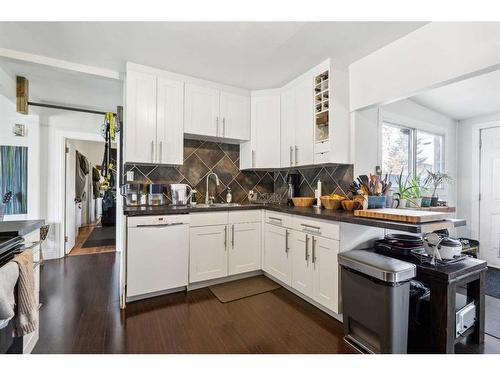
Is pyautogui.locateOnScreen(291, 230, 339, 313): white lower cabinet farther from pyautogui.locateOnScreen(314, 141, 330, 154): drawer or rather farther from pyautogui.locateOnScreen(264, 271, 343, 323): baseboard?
pyautogui.locateOnScreen(314, 141, 330, 154): drawer

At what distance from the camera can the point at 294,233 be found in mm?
2410

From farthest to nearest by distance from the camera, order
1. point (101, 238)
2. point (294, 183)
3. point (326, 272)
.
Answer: point (101, 238)
point (294, 183)
point (326, 272)

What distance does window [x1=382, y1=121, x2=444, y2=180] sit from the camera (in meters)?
3.02

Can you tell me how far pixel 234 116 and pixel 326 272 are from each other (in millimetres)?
2173

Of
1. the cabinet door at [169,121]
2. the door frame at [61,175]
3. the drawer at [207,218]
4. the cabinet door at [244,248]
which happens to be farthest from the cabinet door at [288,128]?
the door frame at [61,175]

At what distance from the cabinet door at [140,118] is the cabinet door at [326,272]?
1968 mm

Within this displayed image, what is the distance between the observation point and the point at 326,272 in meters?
2.04

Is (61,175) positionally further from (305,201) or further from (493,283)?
(493,283)

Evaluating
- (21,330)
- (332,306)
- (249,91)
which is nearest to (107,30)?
(249,91)

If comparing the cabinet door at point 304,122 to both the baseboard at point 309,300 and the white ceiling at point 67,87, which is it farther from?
the white ceiling at point 67,87

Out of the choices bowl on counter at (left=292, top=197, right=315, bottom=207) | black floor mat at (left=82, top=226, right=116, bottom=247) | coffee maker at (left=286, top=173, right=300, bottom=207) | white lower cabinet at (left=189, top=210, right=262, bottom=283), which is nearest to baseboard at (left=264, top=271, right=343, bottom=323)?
white lower cabinet at (left=189, top=210, right=262, bottom=283)

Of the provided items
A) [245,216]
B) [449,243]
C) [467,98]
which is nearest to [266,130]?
[245,216]

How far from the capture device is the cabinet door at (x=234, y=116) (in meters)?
3.06
